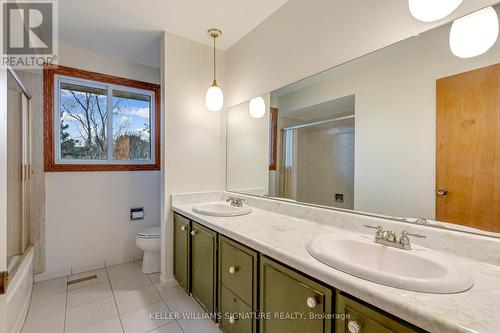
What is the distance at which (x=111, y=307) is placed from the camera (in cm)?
186

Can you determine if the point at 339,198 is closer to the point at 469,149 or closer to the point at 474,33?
the point at 469,149

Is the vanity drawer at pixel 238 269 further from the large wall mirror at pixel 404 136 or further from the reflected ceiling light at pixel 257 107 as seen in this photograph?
the reflected ceiling light at pixel 257 107

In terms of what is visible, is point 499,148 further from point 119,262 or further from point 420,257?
point 119,262

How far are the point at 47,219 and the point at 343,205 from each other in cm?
275

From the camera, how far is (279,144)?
1921 millimetres

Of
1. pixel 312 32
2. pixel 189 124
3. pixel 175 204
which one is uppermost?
pixel 312 32

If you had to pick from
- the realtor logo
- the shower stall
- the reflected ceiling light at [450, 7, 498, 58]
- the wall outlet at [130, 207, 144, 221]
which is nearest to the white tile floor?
the shower stall

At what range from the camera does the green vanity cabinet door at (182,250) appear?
1895 mm

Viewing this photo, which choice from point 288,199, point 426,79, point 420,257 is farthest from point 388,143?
point 288,199

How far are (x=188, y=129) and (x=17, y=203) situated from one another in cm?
148

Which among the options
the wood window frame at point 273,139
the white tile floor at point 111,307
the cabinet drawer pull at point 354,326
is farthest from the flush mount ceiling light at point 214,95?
the cabinet drawer pull at point 354,326

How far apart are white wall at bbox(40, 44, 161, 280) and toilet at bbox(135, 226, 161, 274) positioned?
406 mm

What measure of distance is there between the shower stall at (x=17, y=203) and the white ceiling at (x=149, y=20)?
2.23ft

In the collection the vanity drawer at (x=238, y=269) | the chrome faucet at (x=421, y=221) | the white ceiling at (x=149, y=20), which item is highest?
the white ceiling at (x=149, y=20)
